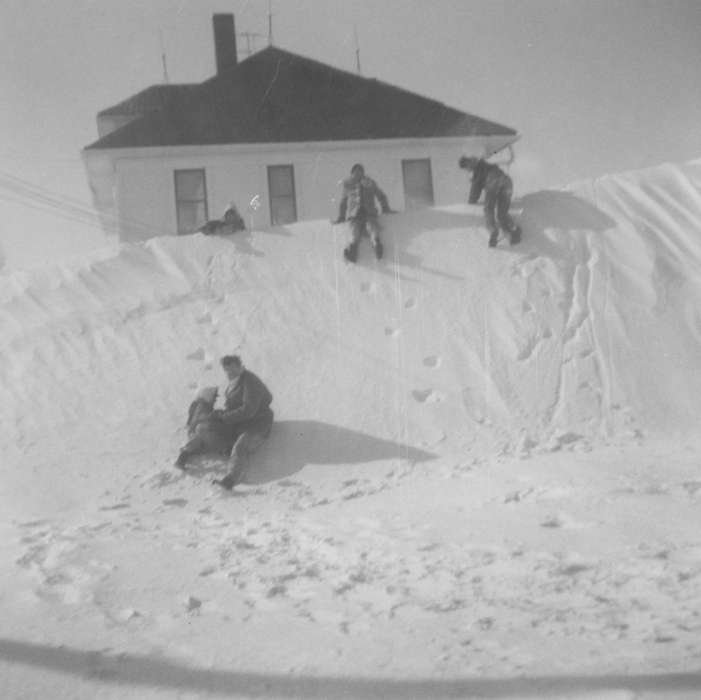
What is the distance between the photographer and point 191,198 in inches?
761

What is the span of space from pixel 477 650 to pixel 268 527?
118 inches

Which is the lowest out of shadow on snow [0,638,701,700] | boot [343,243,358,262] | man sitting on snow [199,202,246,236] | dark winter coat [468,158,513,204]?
shadow on snow [0,638,701,700]

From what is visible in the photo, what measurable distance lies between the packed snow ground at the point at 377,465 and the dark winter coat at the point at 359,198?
1.55ft

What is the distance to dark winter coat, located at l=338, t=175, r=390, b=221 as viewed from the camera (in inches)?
485

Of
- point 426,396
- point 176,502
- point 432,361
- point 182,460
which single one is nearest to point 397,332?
point 432,361

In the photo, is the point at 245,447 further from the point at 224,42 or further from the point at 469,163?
the point at 224,42

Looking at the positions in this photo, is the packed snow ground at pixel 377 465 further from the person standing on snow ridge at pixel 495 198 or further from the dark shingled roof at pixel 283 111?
the dark shingled roof at pixel 283 111

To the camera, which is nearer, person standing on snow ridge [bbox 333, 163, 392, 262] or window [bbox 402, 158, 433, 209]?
person standing on snow ridge [bbox 333, 163, 392, 262]

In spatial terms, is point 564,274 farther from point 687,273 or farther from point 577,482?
point 577,482

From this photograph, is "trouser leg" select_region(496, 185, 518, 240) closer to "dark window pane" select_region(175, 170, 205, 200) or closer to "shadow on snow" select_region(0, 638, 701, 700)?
"dark window pane" select_region(175, 170, 205, 200)

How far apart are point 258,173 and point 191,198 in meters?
1.42

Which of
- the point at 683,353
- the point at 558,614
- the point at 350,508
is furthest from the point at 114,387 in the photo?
the point at 558,614

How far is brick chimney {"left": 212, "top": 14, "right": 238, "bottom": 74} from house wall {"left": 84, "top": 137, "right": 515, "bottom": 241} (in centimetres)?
256

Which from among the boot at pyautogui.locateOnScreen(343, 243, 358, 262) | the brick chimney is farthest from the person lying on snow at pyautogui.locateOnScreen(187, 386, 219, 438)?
the brick chimney
